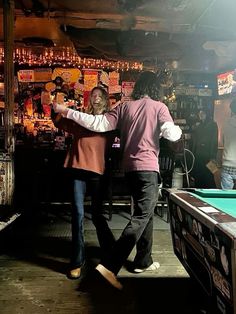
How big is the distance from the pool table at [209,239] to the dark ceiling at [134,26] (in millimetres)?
3425

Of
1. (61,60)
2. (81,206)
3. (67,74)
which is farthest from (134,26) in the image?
(81,206)

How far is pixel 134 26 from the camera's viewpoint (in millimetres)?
6434

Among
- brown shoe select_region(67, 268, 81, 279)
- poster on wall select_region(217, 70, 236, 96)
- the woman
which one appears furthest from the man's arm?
poster on wall select_region(217, 70, 236, 96)

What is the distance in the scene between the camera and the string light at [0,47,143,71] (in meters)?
8.79

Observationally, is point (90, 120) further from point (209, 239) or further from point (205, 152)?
point (205, 152)

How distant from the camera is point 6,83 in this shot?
5.64m

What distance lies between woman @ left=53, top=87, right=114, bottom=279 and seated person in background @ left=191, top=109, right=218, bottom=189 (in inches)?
188

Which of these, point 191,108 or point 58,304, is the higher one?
point 191,108

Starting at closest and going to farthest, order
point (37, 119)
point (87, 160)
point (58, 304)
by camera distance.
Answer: point (58, 304) < point (87, 160) < point (37, 119)

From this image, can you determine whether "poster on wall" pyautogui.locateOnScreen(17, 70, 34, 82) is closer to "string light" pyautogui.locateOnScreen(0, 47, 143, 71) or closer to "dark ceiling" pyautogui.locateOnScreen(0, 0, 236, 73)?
"string light" pyautogui.locateOnScreen(0, 47, 143, 71)

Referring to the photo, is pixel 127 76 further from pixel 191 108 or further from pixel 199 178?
pixel 199 178

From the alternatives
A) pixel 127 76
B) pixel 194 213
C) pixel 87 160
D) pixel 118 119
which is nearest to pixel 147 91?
pixel 118 119

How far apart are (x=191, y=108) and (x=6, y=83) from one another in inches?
226

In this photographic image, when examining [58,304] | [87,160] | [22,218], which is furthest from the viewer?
[22,218]
